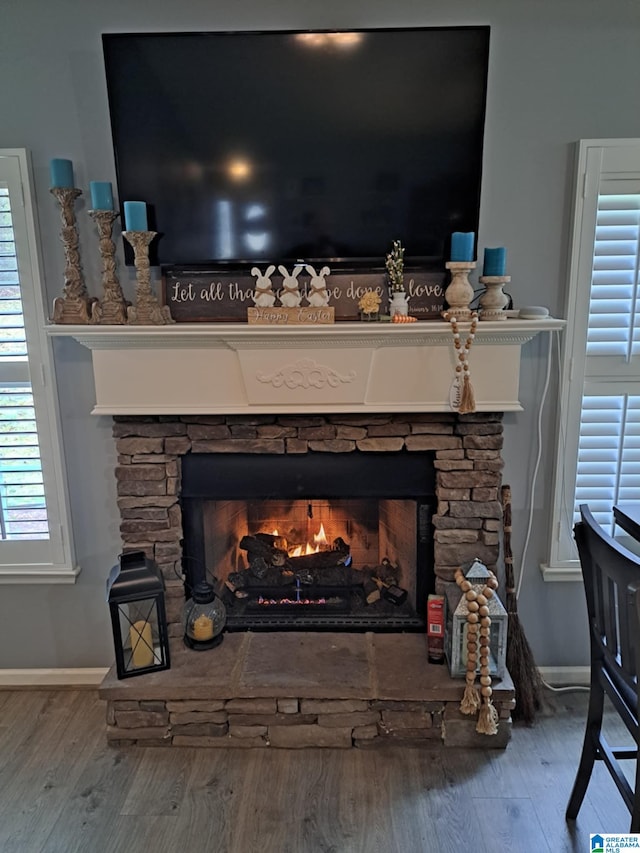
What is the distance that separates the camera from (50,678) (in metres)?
2.49

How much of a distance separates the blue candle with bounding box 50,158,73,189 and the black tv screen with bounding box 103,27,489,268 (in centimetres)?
17

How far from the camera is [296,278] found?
2105 millimetres

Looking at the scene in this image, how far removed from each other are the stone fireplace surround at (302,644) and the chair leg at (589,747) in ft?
1.02

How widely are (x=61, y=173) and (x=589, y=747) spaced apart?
247 centimetres

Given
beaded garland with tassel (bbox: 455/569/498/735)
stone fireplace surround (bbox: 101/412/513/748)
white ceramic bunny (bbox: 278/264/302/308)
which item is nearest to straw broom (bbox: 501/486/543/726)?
stone fireplace surround (bbox: 101/412/513/748)

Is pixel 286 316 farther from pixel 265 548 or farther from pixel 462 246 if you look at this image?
pixel 265 548

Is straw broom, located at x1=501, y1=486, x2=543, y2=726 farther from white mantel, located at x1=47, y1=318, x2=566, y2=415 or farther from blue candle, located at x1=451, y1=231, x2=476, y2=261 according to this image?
blue candle, located at x1=451, y1=231, x2=476, y2=261

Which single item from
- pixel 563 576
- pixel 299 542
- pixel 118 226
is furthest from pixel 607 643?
pixel 118 226

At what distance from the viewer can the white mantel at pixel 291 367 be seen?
2006mm

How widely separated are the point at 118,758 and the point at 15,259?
1.83m

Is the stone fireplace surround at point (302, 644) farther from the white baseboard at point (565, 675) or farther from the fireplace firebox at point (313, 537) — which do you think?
the white baseboard at point (565, 675)

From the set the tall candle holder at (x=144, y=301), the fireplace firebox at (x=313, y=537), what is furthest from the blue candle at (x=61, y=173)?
the fireplace firebox at (x=313, y=537)

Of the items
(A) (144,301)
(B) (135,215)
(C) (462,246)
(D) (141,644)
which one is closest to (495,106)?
(C) (462,246)

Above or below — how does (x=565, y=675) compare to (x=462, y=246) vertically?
below
